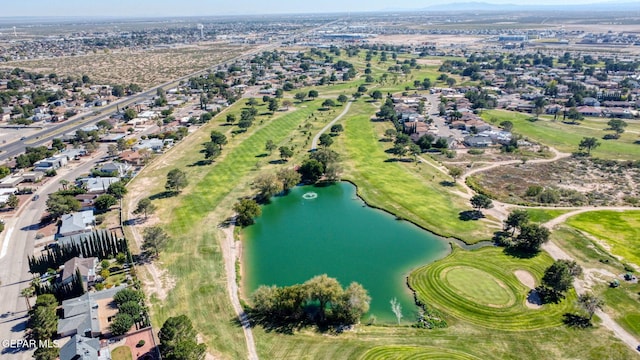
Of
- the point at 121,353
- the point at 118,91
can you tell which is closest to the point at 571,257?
the point at 121,353

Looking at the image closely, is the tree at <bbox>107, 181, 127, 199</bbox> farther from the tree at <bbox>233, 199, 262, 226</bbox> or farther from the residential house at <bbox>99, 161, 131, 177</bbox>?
the tree at <bbox>233, 199, 262, 226</bbox>

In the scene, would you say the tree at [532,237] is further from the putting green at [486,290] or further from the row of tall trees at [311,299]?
the row of tall trees at [311,299]

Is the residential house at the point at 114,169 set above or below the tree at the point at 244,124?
below

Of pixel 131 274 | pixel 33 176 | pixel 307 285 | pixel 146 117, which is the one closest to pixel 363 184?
pixel 307 285

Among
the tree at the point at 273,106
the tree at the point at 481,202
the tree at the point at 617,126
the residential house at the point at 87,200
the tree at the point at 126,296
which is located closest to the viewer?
the tree at the point at 126,296

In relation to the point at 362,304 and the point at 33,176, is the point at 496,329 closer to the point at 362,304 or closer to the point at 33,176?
the point at 362,304

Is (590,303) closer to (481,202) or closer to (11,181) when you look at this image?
(481,202)

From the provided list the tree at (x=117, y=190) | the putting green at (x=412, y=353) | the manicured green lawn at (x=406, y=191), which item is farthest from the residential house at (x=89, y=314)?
the manicured green lawn at (x=406, y=191)

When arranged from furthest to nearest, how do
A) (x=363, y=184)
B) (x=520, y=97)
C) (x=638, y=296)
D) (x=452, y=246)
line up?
(x=520, y=97), (x=363, y=184), (x=452, y=246), (x=638, y=296)
